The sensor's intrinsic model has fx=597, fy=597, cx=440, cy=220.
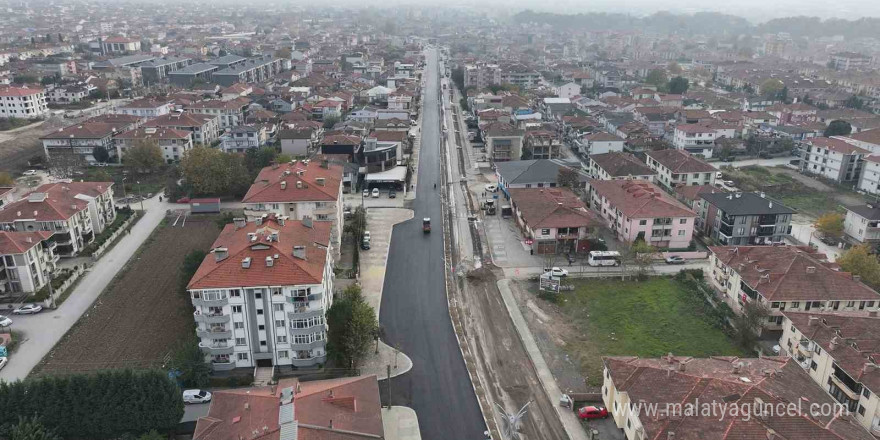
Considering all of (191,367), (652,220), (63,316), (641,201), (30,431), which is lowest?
(63,316)

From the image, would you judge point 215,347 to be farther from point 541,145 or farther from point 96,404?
point 541,145

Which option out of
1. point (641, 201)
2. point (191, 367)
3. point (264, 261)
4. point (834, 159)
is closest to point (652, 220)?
point (641, 201)

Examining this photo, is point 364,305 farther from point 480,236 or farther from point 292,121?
point 292,121

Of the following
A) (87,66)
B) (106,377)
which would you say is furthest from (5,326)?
(87,66)

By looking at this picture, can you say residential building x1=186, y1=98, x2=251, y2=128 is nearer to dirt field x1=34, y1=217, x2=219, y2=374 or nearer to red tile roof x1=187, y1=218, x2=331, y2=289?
dirt field x1=34, y1=217, x2=219, y2=374

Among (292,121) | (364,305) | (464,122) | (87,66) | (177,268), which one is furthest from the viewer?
(87,66)

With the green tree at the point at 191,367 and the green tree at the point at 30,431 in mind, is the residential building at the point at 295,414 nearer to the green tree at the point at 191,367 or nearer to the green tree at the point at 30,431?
the green tree at the point at 191,367
